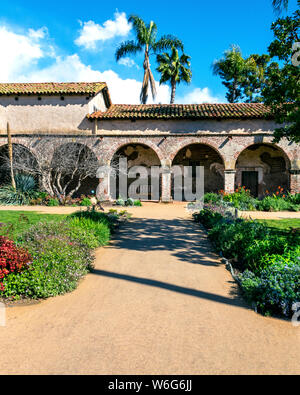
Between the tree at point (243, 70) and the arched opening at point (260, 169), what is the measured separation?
1203 cm

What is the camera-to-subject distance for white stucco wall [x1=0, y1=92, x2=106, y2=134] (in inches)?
668

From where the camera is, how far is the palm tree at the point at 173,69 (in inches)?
937

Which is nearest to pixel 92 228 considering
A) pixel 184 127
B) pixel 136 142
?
pixel 136 142

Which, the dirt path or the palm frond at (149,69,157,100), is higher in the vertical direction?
the palm frond at (149,69,157,100)

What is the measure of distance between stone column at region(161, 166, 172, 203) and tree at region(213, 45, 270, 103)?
17.1m

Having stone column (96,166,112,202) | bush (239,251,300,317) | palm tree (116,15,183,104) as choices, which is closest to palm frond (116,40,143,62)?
palm tree (116,15,183,104)

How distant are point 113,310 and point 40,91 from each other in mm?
16721

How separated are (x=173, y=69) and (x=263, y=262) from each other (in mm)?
23180

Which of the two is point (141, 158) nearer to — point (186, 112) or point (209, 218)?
point (186, 112)

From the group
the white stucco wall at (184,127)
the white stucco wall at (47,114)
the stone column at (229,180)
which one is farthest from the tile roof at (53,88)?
the stone column at (229,180)

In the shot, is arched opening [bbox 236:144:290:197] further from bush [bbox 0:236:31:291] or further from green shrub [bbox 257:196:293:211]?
bush [bbox 0:236:31:291]

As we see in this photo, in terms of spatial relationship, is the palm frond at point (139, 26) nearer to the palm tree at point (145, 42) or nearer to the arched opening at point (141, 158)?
the palm tree at point (145, 42)

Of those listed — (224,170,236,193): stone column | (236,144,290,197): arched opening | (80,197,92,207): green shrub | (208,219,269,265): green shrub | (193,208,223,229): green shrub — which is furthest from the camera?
(236,144,290,197): arched opening
